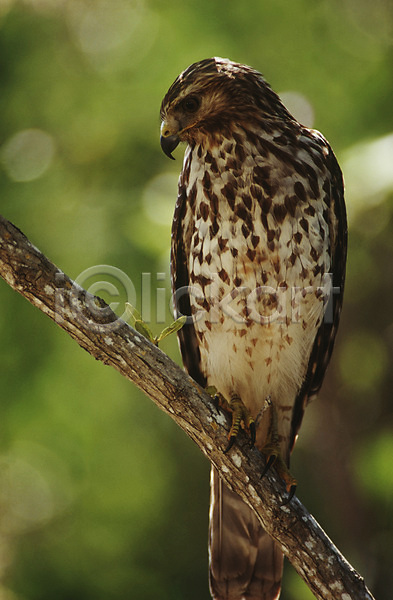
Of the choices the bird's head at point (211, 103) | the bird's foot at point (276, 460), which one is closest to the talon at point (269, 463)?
the bird's foot at point (276, 460)

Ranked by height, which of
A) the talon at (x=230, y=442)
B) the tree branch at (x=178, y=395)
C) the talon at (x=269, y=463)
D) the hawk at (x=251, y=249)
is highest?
the hawk at (x=251, y=249)

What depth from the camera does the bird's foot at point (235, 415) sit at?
94.2 inches

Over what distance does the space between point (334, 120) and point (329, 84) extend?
454 millimetres

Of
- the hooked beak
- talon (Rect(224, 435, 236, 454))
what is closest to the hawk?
the hooked beak

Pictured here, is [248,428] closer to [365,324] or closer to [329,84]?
[365,324]

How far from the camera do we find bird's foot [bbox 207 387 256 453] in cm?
239

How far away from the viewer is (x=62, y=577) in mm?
5000

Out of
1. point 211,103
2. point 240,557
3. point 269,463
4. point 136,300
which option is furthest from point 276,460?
point 136,300

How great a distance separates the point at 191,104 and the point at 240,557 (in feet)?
6.19

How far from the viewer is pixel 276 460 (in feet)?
8.80

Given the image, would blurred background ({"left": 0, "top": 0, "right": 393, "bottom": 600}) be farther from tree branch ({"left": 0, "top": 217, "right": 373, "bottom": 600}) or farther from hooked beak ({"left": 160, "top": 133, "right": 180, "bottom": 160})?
tree branch ({"left": 0, "top": 217, "right": 373, "bottom": 600})

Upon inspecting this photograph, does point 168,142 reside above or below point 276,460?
above

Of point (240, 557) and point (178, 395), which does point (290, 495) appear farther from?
point (240, 557)

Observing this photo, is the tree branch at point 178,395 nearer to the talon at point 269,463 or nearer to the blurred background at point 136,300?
the talon at point 269,463
